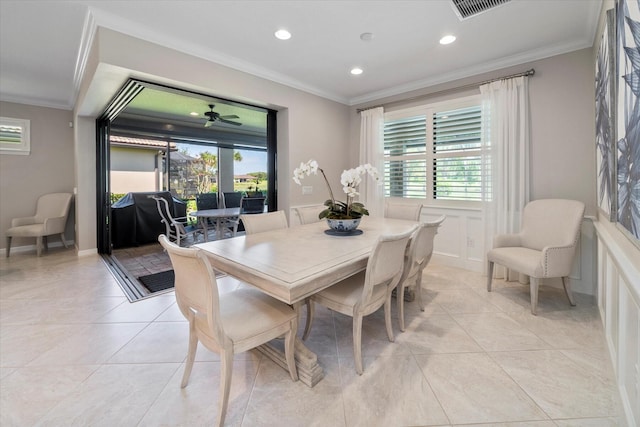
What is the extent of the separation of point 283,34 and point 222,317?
2.58m

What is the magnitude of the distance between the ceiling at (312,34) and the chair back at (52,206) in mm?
1961

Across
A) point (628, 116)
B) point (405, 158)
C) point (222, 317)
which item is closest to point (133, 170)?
point (405, 158)

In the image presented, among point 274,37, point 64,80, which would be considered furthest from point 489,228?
point 64,80

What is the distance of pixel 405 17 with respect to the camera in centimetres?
239

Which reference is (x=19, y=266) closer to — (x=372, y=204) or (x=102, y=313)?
(x=102, y=313)

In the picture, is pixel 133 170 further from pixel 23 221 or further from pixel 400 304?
pixel 400 304

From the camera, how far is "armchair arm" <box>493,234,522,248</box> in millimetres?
2971

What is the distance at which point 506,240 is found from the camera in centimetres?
298

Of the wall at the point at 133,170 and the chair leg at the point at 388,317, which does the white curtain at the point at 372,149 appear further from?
the wall at the point at 133,170

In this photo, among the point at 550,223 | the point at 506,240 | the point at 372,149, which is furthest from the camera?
the point at 372,149

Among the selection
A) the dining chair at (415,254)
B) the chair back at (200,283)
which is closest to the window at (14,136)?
the chair back at (200,283)

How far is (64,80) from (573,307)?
669 centimetres

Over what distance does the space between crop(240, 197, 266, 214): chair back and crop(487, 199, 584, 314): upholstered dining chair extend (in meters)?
4.19

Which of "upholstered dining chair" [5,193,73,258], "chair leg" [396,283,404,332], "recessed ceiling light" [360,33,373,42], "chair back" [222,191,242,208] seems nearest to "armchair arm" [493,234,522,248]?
"chair leg" [396,283,404,332]
